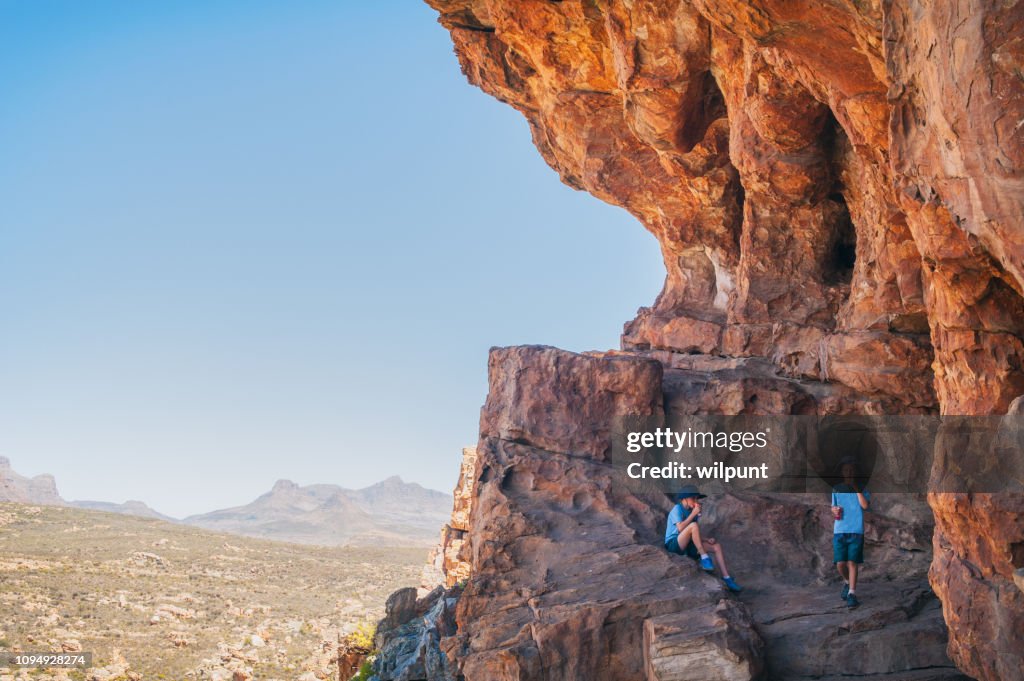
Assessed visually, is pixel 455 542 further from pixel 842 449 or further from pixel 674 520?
pixel 674 520

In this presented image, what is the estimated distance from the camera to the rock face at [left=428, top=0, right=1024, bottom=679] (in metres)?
7.44

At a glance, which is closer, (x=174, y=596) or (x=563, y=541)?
(x=563, y=541)

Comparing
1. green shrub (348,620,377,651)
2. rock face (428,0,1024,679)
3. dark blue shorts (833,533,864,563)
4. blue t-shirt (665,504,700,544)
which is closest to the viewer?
rock face (428,0,1024,679)

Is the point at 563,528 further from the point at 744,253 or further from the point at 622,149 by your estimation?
the point at 622,149

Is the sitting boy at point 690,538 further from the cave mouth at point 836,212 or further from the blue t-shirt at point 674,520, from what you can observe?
the cave mouth at point 836,212

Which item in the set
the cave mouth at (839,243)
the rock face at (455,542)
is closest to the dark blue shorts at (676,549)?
the cave mouth at (839,243)

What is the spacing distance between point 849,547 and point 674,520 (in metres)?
2.66

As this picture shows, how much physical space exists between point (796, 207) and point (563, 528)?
366 inches

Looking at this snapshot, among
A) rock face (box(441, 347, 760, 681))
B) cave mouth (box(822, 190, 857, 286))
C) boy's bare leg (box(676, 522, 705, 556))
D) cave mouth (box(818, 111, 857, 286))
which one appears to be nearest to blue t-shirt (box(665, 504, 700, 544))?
boy's bare leg (box(676, 522, 705, 556))

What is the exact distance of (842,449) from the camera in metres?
14.7

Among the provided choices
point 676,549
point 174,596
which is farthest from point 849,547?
point 174,596

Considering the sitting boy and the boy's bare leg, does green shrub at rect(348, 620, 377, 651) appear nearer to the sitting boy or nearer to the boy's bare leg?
the sitting boy

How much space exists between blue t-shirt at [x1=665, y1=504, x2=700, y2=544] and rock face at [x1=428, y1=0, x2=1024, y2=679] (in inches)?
83.4

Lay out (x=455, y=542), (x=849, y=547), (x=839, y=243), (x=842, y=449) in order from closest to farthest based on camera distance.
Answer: (x=849, y=547), (x=842, y=449), (x=839, y=243), (x=455, y=542)
